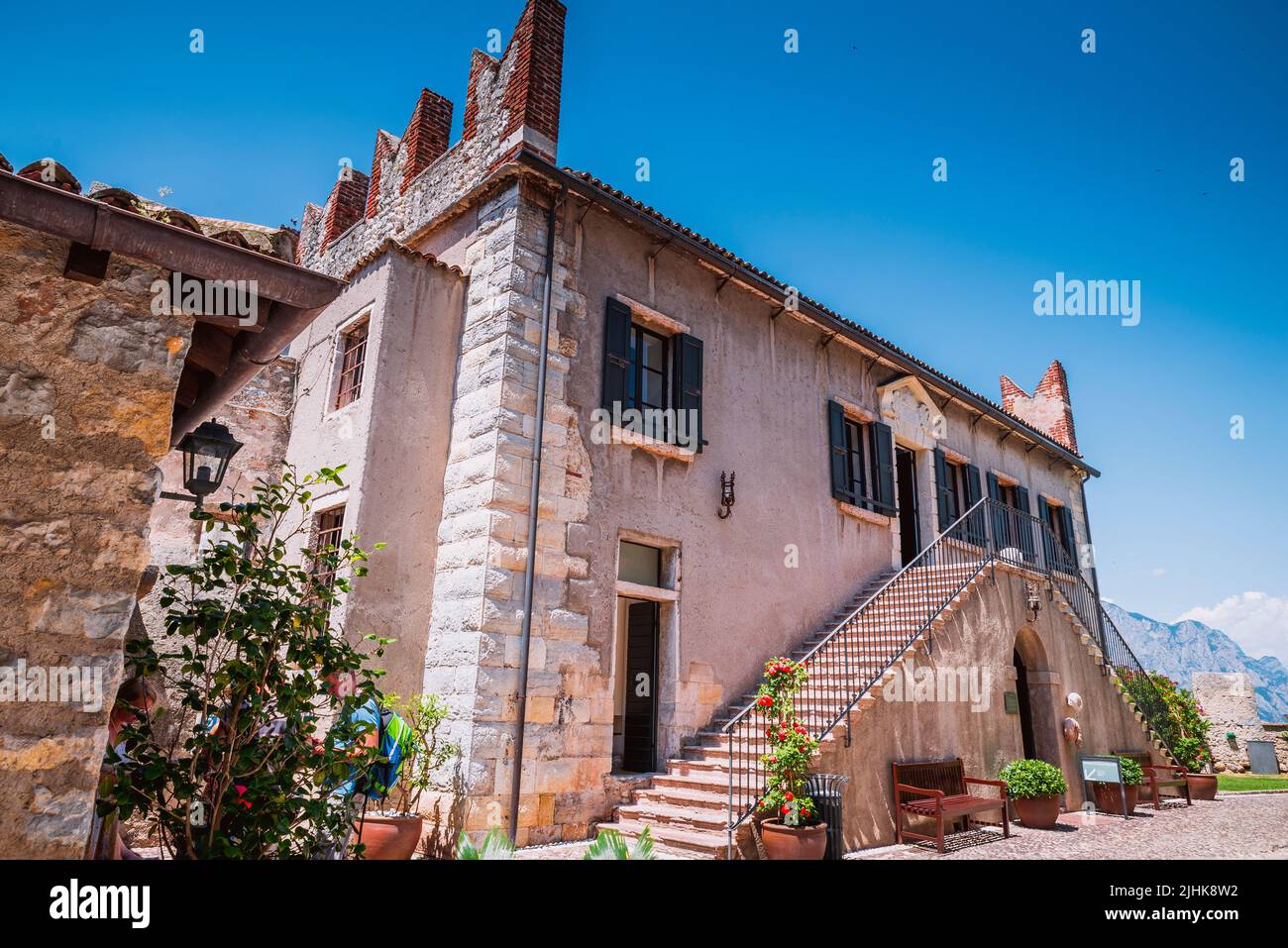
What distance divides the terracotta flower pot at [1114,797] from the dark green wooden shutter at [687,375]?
25.2 ft

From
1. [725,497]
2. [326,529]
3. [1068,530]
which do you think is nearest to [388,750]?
[326,529]

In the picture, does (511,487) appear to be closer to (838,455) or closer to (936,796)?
(936,796)

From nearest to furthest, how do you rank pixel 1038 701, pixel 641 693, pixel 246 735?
Result: pixel 246 735, pixel 641 693, pixel 1038 701

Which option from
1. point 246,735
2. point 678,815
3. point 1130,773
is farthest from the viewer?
point 1130,773

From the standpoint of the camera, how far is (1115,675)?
12969mm

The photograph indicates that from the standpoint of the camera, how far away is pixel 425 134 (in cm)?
1055

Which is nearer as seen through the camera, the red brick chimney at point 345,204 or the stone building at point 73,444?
the stone building at point 73,444

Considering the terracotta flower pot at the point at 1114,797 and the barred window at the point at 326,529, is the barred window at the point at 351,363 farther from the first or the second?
the terracotta flower pot at the point at 1114,797

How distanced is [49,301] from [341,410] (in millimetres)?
5676

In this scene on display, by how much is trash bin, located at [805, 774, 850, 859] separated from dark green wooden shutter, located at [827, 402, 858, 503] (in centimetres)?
510

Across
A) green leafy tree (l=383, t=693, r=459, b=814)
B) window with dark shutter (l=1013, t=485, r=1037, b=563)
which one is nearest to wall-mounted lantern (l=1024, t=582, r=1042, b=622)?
window with dark shutter (l=1013, t=485, r=1037, b=563)

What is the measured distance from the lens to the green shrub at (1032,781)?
9.51 m

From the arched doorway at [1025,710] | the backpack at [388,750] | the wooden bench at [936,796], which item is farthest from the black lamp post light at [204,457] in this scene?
the arched doorway at [1025,710]

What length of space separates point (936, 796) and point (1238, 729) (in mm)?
18207
